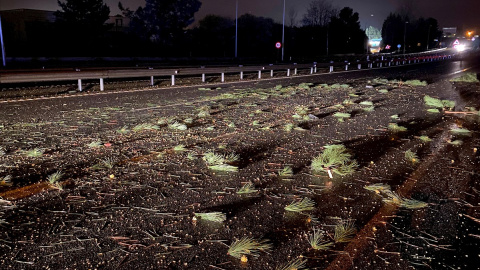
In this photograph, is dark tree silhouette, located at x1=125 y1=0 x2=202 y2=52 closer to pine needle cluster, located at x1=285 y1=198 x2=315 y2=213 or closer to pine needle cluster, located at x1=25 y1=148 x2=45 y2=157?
pine needle cluster, located at x1=25 y1=148 x2=45 y2=157

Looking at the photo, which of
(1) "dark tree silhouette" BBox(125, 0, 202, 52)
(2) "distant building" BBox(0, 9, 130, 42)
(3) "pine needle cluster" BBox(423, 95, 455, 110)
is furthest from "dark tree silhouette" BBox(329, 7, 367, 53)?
(3) "pine needle cluster" BBox(423, 95, 455, 110)

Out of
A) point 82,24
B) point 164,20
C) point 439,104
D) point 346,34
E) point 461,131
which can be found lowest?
point 461,131

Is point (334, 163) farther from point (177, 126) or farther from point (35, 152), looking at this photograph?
point (35, 152)

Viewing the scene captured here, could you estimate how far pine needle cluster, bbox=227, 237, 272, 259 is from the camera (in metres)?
3.39

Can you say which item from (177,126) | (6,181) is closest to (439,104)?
(177,126)

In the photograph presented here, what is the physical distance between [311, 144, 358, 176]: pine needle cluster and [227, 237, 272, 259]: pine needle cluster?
243 cm

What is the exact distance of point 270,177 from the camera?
17.7 feet

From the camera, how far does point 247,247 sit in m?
3.44

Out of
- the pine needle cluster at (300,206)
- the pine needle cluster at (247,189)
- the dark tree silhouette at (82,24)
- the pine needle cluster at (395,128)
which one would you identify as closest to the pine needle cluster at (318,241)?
the pine needle cluster at (300,206)

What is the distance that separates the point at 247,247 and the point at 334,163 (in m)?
3.02

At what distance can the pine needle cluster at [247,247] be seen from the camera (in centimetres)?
339

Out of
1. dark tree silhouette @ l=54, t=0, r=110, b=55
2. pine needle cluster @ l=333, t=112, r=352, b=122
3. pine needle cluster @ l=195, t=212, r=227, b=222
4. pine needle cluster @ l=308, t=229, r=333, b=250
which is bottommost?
pine needle cluster @ l=308, t=229, r=333, b=250

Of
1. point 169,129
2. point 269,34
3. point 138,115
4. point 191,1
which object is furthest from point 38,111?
point 269,34

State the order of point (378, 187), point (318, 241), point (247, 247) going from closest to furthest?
point (247, 247) < point (318, 241) < point (378, 187)
